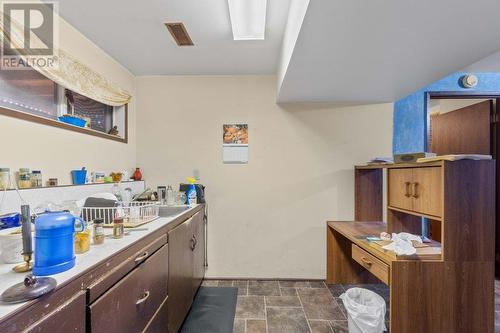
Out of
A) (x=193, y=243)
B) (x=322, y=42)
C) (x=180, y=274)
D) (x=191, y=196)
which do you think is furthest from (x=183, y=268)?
(x=322, y=42)

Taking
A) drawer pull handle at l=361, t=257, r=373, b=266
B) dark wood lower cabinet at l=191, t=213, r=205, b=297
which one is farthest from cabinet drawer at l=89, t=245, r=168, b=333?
drawer pull handle at l=361, t=257, r=373, b=266

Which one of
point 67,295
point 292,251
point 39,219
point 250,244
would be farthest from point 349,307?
point 39,219

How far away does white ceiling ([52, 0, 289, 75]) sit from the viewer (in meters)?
1.73

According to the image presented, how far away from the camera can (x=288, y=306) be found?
226 cm

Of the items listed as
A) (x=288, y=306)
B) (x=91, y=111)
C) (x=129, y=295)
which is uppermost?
(x=91, y=111)

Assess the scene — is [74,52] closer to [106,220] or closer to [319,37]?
[106,220]

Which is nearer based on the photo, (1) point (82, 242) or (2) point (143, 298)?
(1) point (82, 242)

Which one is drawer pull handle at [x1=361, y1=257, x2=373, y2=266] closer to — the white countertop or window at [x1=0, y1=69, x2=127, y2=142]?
the white countertop

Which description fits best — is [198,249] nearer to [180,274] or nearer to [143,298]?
[180,274]

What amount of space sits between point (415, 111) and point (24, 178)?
3.69 m

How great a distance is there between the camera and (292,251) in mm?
2812

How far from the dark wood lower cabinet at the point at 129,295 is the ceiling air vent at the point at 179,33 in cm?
153

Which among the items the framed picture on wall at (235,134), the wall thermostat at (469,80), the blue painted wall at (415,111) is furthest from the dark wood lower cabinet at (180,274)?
the wall thermostat at (469,80)

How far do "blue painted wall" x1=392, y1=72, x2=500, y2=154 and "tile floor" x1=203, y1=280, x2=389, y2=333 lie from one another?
1.65 meters
